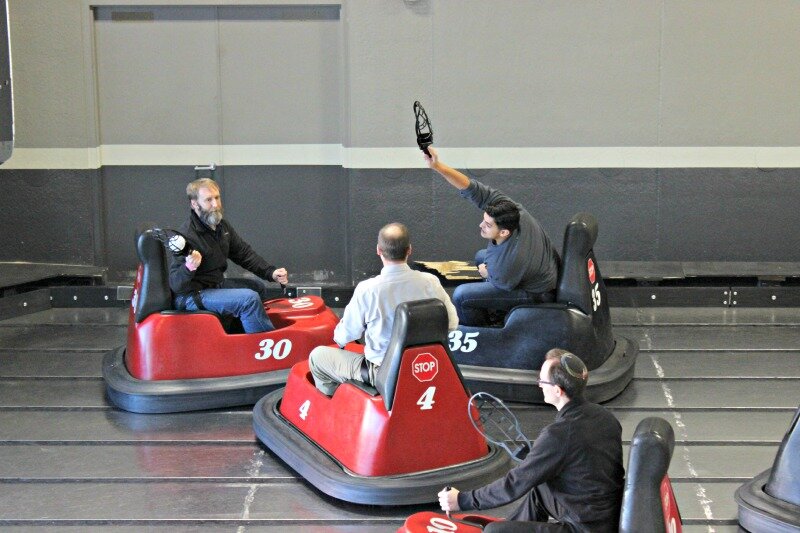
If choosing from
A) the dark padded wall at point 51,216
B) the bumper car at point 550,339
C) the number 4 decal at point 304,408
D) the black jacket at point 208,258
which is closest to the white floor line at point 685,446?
the bumper car at point 550,339

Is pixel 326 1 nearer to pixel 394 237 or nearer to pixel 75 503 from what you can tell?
pixel 394 237

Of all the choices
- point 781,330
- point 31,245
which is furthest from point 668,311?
point 31,245

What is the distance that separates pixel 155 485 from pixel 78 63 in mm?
4554

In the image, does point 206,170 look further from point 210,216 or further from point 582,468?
point 582,468

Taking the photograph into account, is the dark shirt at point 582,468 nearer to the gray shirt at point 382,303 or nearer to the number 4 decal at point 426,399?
the number 4 decal at point 426,399

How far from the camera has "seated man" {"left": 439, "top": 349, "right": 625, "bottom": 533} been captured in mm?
3426

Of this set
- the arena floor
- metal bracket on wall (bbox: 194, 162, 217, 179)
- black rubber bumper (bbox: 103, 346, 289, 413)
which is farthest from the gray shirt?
metal bracket on wall (bbox: 194, 162, 217, 179)

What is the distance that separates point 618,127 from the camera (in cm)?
814

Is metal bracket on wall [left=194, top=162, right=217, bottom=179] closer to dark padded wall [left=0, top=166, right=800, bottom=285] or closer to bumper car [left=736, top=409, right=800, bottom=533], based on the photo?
dark padded wall [left=0, top=166, right=800, bottom=285]

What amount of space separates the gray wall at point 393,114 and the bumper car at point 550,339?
2.36 m

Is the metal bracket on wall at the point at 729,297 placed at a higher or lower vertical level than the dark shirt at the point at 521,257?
lower

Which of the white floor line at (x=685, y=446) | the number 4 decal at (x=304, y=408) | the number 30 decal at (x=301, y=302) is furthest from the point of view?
the number 30 decal at (x=301, y=302)

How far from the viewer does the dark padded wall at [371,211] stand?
8.16 m

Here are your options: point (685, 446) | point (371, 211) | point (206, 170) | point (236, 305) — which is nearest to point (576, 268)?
point (685, 446)
